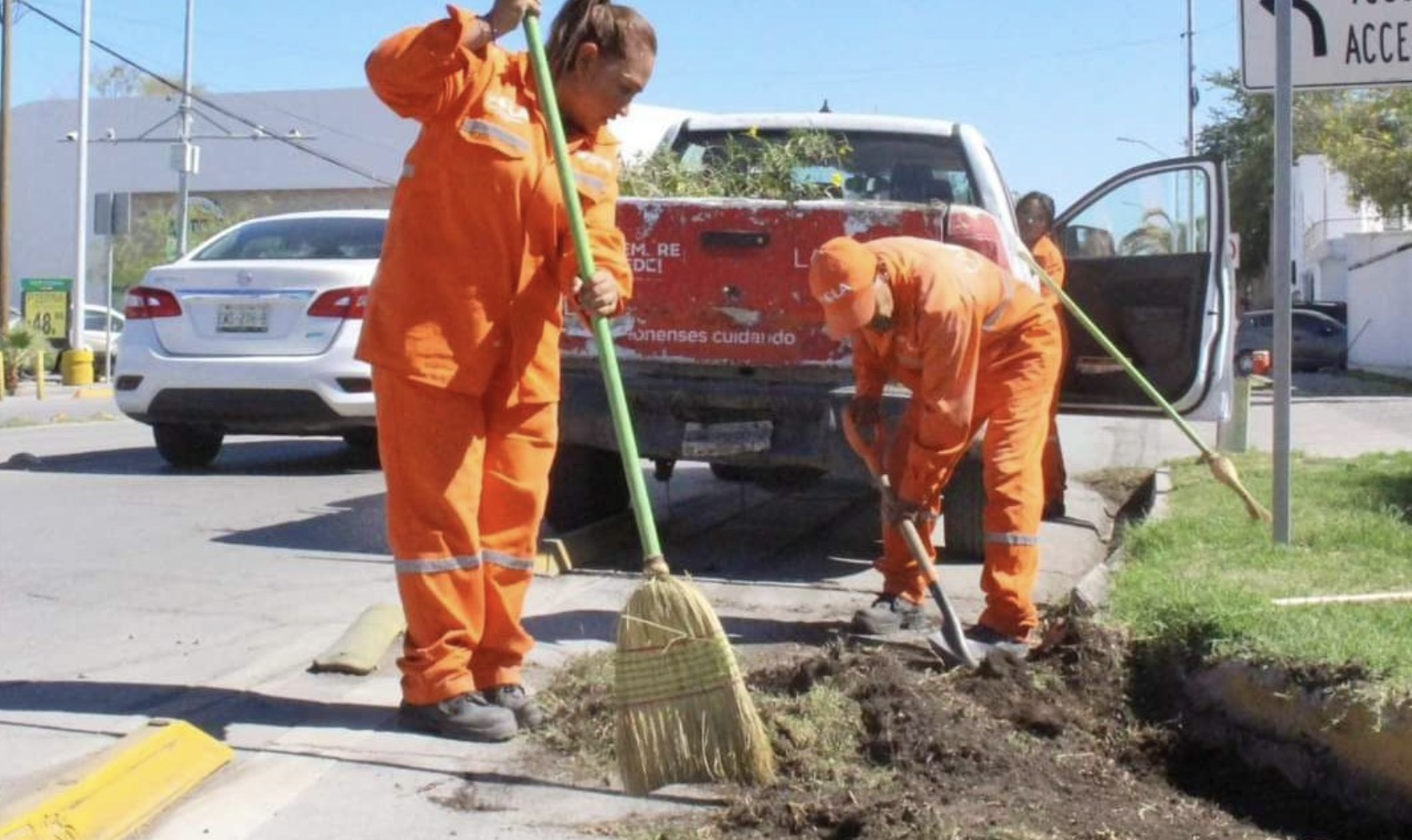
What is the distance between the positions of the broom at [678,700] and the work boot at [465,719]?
18.5 inches

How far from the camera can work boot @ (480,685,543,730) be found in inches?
188

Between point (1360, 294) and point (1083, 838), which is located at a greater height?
point (1360, 294)

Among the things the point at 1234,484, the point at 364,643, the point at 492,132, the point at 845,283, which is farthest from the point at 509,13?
the point at 1234,484

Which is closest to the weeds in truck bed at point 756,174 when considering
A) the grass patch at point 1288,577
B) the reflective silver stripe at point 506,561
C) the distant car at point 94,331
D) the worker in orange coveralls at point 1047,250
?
the worker in orange coveralls at point 1047,250

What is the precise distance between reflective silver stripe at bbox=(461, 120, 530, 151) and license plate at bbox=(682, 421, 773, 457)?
9.10 ft

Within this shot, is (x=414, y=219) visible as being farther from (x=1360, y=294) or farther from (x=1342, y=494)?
(x=1360, y=294)

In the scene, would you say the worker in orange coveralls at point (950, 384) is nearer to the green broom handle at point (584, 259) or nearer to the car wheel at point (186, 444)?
the green broom handle at point (584, 259)

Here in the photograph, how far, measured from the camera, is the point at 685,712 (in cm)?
422

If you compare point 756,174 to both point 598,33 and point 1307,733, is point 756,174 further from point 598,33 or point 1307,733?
point 1307,733

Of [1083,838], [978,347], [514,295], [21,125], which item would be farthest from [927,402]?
[21,125]

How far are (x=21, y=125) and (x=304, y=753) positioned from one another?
172 ft

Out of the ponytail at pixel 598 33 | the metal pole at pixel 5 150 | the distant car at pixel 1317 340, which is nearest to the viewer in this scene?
the ponytail at pixel 598 33

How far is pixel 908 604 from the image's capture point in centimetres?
604

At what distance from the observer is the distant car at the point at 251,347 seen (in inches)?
392
